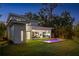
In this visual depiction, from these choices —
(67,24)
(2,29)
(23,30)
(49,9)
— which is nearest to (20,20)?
(23,30)

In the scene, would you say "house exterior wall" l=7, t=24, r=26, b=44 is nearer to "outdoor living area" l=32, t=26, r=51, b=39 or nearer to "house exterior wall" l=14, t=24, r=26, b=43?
"house exterior wall" l=14, t=24, r=26, b=43

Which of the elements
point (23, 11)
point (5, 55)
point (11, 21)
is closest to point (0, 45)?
point (5, 55)

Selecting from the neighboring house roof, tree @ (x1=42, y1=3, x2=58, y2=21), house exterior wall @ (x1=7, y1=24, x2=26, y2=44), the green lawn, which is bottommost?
the green lawn

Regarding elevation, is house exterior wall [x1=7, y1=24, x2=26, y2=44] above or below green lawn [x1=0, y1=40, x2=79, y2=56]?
above

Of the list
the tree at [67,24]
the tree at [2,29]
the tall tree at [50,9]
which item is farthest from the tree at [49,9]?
the tree at [2,29]

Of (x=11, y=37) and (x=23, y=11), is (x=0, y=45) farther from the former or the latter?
(x=23, y=11)

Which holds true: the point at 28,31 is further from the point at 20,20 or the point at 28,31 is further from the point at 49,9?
the point at 49,9

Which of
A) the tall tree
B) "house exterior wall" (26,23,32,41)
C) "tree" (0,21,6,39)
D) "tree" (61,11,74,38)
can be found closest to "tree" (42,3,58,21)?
the tall tree
